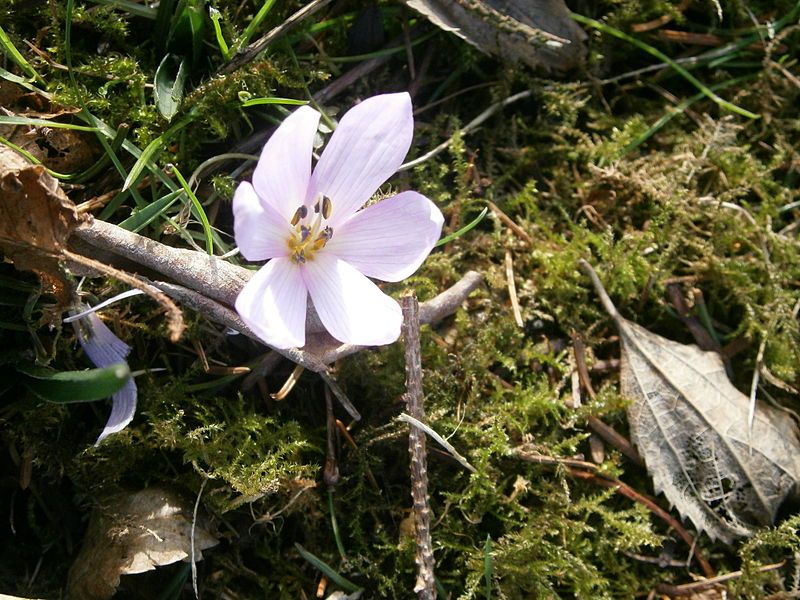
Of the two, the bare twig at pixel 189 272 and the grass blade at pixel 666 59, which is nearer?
the bare twig at pixel 189 272

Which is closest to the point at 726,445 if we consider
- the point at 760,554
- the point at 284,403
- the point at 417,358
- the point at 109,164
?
the point at 760,554

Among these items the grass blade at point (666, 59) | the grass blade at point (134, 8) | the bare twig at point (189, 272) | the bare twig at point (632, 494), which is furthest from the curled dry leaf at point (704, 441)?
the grass blade at point (134, 8)

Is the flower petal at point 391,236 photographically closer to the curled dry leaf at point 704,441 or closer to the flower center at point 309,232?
the flower center at point 309,232

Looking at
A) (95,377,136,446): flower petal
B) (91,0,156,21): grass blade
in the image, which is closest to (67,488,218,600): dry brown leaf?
(95,377,136,446): flower petal

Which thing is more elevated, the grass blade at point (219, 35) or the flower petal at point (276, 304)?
the grass blade at point (219, 35)

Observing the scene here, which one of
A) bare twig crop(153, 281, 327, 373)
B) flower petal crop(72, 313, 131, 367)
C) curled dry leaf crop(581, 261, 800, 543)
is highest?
bare twig crop(153, 281, 327, 373)

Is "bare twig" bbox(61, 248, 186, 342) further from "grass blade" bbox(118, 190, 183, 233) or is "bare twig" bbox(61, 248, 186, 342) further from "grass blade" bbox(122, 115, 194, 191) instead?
"grass blade" bbox(122, 115, 194, 191)

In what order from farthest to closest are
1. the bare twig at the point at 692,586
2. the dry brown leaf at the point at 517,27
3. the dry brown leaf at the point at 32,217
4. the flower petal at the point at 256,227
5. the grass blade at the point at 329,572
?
1. the dry brown leaf at the point at 517,27
2. the bare twig at the point at 692,586
3. the grass blade at the point at 329,572
4. the dry brown leaf at the point at 32,217
5. the flower petal at the point at 256,227

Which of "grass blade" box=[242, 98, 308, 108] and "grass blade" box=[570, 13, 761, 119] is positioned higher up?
"grass blade" box=[570, 13, 761, 119]
